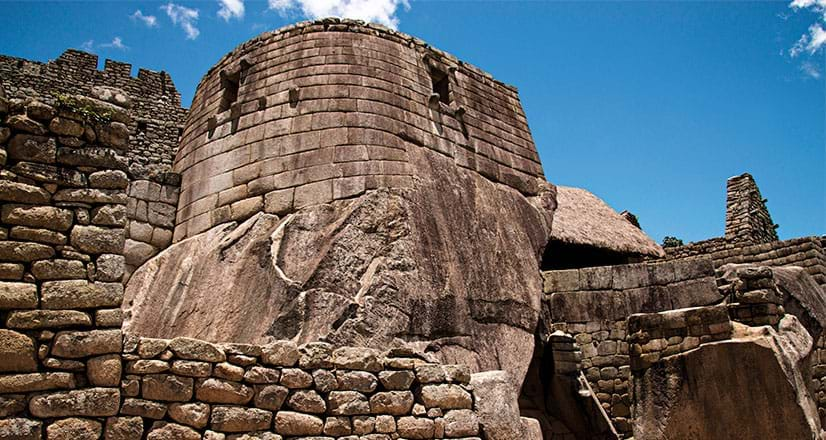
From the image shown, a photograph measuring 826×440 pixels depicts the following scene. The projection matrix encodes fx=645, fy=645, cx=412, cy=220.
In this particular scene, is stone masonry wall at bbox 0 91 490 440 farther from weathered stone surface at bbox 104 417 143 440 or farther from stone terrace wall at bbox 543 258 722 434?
stone terrace wall at bbox 543 258 722 434

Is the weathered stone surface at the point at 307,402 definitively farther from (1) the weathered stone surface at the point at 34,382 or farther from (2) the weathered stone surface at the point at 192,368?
(1) the weathered stone surface at the point at 34,382

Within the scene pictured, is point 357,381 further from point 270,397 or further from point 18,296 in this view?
point 18,296

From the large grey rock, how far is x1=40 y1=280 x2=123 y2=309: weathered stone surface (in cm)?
226

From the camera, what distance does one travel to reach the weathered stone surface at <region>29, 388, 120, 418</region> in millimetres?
3928

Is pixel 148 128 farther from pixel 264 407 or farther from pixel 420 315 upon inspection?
pixel 264 407

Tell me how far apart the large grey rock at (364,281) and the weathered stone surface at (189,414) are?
6.73ft

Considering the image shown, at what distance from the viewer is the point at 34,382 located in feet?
12.9

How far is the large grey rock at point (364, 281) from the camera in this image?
6703 mm

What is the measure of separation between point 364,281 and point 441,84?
14.3ft

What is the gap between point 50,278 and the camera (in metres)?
4.16

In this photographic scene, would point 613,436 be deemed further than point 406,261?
Yes

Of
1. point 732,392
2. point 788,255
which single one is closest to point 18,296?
point 732,392

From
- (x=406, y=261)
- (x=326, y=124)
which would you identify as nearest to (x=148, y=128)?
(x=326, y=124)

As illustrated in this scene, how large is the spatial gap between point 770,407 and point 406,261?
3900mm
